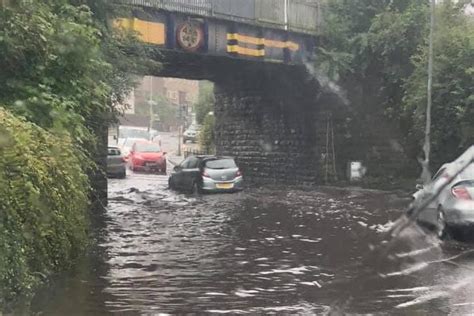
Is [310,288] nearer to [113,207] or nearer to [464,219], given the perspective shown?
[464,219]

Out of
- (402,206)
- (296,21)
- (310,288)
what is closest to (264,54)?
(296,21)

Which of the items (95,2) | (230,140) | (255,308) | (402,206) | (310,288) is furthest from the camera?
(230,140)

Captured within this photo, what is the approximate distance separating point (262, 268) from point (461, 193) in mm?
3637

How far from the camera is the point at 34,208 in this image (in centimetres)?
719

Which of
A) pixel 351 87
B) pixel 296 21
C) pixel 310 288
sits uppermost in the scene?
pixel 296 21

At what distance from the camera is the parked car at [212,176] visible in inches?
878

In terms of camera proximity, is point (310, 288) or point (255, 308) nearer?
point (255, 308)

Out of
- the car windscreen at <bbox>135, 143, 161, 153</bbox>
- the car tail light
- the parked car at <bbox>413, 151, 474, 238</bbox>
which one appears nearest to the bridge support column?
the car windscreen at <bbox>135, 143, 161, 153</bbox>

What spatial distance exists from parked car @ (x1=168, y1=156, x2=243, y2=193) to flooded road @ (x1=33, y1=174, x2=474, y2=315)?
508 centimetres

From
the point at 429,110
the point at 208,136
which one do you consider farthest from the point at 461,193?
the point at 208,136

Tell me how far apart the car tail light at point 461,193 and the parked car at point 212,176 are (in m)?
12.2

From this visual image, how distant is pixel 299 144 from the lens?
2777cm

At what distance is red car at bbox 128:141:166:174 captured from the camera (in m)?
35.5

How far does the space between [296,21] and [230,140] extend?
27.2ft
